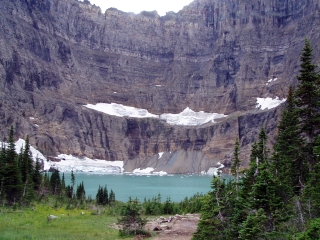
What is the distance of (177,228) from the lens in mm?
22859

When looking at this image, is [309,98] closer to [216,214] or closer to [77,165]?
[216,214]

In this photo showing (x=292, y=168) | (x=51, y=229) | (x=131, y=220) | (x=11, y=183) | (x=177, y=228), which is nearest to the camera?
(x=292, y=168)

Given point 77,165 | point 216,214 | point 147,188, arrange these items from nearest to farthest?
point 216,214
point 147,188
point 77,165

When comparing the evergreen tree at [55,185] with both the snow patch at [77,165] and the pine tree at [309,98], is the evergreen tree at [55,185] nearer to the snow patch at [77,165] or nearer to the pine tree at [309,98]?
the pine tree at [309,98]

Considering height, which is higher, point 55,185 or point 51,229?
point 55,185

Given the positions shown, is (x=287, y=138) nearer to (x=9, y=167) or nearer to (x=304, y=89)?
(x=304, y=89)

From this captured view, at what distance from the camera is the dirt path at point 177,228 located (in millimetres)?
20281

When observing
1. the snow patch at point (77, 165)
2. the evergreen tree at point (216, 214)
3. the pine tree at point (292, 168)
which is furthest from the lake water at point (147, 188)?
the snow patch at point (77, 165)

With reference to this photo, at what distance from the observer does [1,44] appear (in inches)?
7520

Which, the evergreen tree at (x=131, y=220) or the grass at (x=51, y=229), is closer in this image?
the grass at (x=51, y=229)

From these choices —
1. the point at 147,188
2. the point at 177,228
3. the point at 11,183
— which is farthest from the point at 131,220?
the point at 147,188

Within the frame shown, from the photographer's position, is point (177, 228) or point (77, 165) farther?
point (77, 165)

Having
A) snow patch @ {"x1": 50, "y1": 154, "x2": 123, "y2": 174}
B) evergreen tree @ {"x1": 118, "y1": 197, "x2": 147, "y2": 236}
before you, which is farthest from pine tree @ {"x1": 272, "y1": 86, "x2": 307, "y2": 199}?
snow patch @ {"x1": 50, "y1": 154, "x2": 123, "y2": 174}

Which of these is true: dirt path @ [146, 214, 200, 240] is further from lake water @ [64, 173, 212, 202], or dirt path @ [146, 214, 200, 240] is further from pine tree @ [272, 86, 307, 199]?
lake water @ [64, 173, 212, 202]
